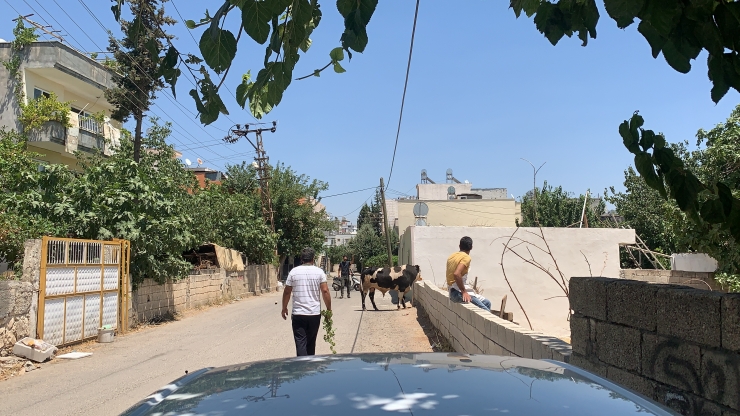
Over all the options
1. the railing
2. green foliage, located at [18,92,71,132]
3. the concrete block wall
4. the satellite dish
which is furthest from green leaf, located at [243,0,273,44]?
the railing

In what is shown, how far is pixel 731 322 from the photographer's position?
3.44 m

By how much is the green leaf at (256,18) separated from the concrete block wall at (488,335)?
3899 mm

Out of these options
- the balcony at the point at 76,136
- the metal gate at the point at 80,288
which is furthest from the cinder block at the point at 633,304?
the balcony at the point at 76,136

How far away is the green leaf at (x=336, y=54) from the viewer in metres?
3.89

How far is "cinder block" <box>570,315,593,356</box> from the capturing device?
199 inches

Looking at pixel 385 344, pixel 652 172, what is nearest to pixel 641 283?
pixel 652 172

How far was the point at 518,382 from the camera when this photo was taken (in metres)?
2.26

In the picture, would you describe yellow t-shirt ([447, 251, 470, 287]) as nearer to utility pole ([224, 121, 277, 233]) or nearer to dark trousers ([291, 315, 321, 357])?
dark trousers ([291, 315, 321, 357])

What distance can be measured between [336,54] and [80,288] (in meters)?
11.1

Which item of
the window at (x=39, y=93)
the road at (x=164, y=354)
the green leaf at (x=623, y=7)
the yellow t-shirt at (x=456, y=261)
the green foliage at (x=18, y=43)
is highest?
the green foliage at (x=18, y=43)

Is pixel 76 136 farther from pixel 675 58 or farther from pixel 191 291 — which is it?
pixel 675 58

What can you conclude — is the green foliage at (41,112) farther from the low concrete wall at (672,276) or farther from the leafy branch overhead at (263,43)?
the leafy branch overhead at (263,43)

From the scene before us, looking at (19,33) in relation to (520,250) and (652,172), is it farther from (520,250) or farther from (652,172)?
(652,172)

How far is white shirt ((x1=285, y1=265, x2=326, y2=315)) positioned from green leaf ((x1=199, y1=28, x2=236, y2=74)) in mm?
5574
